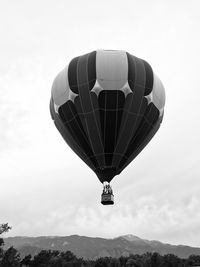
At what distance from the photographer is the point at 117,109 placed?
3238cm

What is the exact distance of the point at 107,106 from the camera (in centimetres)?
3231

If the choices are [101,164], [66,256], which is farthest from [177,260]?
[101,164]

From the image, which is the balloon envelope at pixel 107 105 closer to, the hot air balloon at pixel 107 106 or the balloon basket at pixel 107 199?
the hot air balloon at pixel 107 106

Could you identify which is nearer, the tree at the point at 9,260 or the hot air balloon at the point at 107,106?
the hot air balloon at the point at 107,106

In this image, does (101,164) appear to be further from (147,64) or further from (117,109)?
(147,64)

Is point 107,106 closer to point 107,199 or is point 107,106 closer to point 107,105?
point 107,105

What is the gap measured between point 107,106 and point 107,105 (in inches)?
2.9

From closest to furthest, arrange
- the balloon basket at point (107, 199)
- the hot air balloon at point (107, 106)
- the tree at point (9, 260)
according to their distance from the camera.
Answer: the balloon basket at point (107, 199), the hot air balloon at point (107, 106), the tree at point (9, 260)

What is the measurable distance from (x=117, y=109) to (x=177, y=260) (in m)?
104

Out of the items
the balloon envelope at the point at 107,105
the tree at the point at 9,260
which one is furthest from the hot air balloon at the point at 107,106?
the tree at the point at 9,260

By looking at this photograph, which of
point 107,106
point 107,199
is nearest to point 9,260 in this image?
point 107,199

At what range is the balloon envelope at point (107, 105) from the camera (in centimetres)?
3225

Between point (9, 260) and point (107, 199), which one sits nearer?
point (107, 199)

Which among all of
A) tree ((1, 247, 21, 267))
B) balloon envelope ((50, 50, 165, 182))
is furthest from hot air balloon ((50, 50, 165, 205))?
tree ((1, 247, 21, 267))
